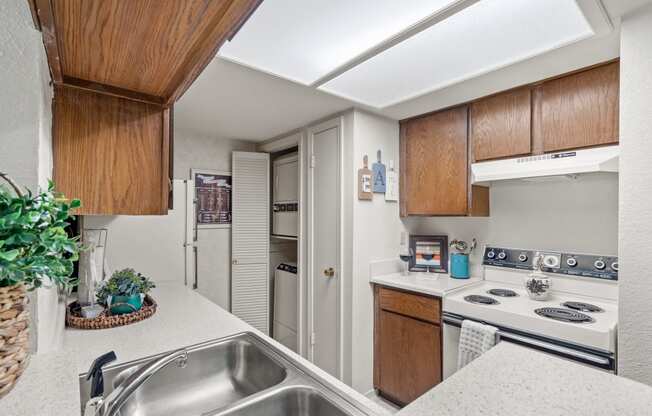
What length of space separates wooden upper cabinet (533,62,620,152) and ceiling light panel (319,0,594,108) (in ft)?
1.48

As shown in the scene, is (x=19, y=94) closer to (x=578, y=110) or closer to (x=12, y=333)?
(x=12, y=333)

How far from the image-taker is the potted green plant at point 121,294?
147 centimetres

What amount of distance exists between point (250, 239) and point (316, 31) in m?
2.35

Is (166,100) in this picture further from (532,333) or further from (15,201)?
(532,333)

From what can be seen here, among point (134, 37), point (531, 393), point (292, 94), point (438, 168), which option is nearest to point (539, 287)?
point (438, 168)

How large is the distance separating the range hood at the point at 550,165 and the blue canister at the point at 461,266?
0.60 metres

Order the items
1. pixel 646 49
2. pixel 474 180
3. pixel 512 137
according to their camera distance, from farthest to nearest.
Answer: pixel 474 180
pixel 512 137
pixel 646 49

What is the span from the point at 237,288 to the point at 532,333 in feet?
8.17

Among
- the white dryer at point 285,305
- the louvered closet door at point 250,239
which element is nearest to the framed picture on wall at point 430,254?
the white dryer at point 285,305

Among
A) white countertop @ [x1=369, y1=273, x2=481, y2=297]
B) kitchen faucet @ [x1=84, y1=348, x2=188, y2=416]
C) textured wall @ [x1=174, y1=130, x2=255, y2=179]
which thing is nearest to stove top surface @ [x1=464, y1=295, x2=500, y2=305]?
white countertop @ [x1=369, y1=273, x2=481, y2=297]

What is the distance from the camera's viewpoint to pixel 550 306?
180cm

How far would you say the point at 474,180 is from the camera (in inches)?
83.9

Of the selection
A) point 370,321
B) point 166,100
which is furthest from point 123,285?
point 370,321

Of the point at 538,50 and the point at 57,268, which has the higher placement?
the point at 538,50
